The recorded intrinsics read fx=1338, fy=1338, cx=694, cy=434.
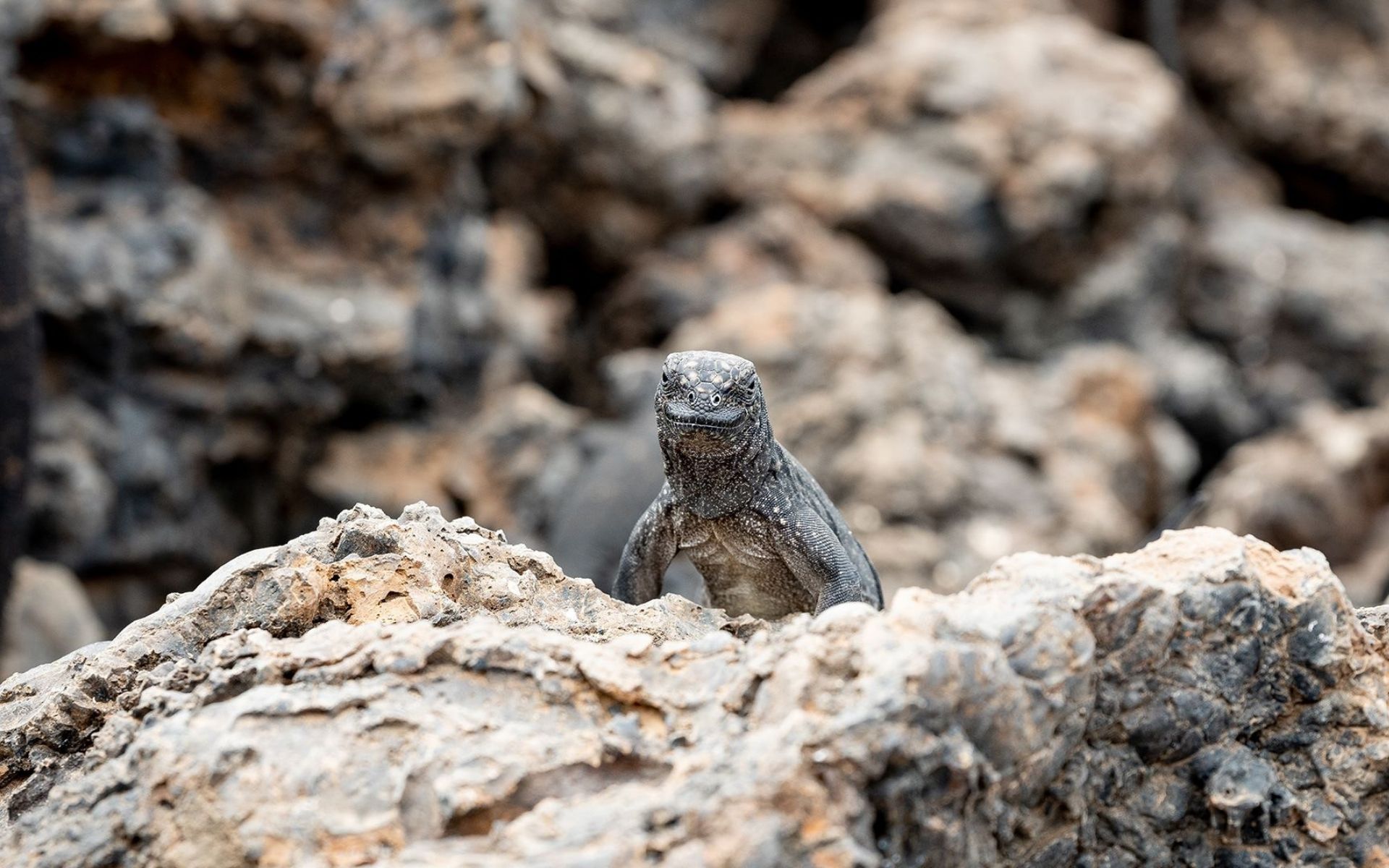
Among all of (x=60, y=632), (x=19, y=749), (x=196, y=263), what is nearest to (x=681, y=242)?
(x=196, y=263)

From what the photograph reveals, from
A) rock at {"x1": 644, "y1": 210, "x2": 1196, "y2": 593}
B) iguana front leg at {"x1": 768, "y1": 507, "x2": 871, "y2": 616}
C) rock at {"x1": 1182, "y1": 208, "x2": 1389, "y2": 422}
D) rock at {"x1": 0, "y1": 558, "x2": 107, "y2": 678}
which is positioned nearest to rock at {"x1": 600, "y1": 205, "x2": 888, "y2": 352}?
rock at {"x1": 644, "y1": 210, "x2": 1196, "y2": 593}

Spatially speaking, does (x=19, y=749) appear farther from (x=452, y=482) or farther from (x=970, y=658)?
(x=452, y=482)

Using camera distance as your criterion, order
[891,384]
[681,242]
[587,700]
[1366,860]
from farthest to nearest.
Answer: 1. [681,242]
2. [891,384]
3. [1366,860]
4. [587,700]

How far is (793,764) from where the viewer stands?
2.46m

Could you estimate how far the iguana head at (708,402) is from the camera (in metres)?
3.84

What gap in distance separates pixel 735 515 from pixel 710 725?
1539mm

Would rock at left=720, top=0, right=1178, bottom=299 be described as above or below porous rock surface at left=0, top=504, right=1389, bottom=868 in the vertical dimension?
below

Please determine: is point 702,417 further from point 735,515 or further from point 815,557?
point 815,557

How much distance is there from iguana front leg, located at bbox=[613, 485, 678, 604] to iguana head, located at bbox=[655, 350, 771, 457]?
475 millimetres

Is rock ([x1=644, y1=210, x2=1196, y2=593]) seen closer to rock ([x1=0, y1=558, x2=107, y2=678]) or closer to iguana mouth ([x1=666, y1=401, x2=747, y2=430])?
rock ([x1=0, y1=558, x2=107, y2=678])

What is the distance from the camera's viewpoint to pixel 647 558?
4.46 metres

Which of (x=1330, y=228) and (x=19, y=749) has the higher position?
(x=19, y=749)

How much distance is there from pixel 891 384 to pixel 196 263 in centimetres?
526

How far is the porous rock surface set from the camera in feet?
8.32
